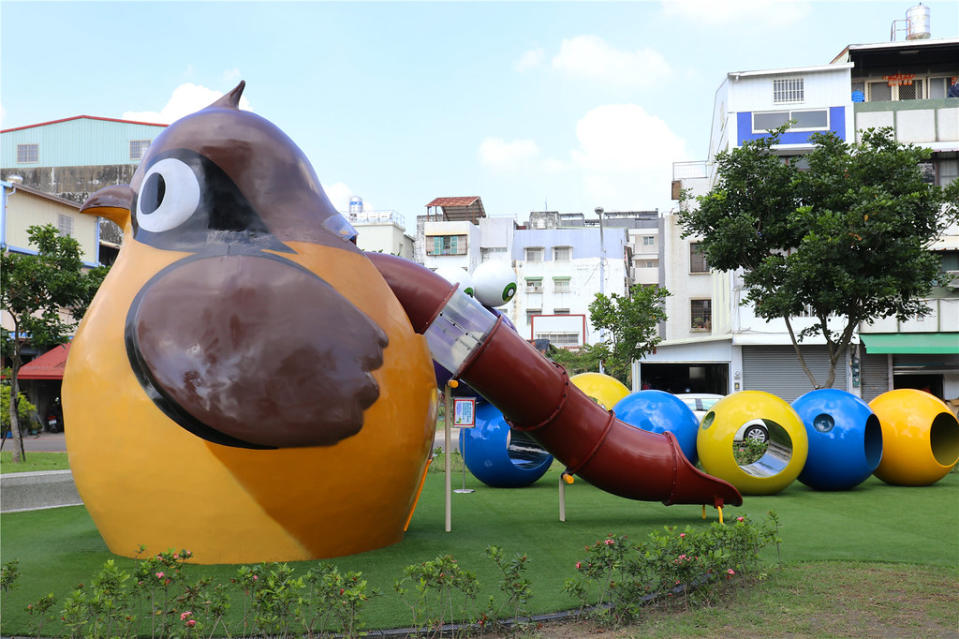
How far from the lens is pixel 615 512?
1248 cm

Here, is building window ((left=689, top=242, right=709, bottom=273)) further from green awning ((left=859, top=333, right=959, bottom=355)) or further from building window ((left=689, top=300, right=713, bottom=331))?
green awning ((left=859, top=333, right=959, bottom=355))

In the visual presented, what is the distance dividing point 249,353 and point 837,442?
36.6 feet

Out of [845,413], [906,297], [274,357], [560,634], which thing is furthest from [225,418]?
[906,297]

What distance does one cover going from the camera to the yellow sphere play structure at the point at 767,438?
45.2 ft

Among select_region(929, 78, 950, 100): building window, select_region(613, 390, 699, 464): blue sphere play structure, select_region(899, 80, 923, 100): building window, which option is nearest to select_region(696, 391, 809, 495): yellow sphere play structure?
select_region(613, 390, 699, 464): blue sphere play structure

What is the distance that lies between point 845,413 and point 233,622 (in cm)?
1193

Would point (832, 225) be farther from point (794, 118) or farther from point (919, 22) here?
point (919, 22)

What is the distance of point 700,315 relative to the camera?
40.6m

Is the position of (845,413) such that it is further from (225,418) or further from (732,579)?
(225,418)

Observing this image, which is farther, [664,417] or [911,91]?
[911,91]

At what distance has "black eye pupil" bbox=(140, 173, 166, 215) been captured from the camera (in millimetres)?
8703

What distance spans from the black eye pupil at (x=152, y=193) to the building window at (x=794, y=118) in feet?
100

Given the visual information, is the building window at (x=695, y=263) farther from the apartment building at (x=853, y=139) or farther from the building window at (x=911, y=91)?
the building window at (x=911, y=91)

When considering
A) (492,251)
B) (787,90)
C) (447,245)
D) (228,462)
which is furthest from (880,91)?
(228,462)
